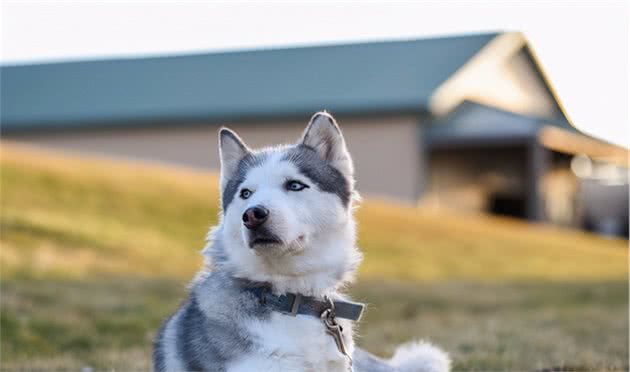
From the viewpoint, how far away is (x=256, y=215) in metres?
4.65

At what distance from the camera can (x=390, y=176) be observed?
29.4 meters

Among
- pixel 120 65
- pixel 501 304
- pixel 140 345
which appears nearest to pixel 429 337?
pixel 140 345

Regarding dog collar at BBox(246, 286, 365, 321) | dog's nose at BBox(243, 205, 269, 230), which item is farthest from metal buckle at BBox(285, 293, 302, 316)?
dog's nose at BBox(243, 205, 269, 230)

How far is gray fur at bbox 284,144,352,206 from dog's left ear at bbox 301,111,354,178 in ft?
0.11

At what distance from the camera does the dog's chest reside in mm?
4668

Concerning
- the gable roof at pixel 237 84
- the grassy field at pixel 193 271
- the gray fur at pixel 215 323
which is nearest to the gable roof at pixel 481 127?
the gable roof at pixel 237 84

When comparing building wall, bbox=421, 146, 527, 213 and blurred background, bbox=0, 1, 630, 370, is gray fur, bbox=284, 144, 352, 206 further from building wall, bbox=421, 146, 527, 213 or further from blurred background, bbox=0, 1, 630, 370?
building wall, bbox=421, 146, 527, 213

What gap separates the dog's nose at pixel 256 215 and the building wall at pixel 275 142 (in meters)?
24.6

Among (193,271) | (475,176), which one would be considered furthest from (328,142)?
(475,176)

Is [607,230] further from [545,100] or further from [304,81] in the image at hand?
[304,81]

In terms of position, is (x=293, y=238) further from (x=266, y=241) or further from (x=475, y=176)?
(x=475, y=176)

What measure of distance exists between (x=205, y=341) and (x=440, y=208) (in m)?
25.9

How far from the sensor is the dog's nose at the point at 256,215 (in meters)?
4.65

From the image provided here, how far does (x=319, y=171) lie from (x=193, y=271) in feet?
44.3
